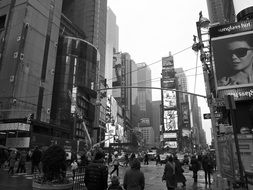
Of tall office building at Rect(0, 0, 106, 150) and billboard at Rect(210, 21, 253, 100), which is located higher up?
tall office building at Rect(0, 0, 106, 150)

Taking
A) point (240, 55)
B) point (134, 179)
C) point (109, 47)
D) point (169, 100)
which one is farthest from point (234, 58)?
point (109, 47)

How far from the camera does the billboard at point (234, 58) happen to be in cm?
1984

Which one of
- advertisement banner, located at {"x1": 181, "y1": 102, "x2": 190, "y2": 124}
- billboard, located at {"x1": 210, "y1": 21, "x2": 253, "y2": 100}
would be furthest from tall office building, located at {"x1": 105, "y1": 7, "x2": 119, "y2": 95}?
billboard, located at {"x1": 210, "y1": 21, "x2": 253, "y2": 100}

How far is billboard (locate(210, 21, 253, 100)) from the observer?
19839 millimetres

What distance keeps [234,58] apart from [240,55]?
51 centimetres

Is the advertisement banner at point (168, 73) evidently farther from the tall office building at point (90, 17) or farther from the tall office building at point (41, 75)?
the tall office building at point (41, 75)

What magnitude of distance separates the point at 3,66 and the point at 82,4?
59.6 m

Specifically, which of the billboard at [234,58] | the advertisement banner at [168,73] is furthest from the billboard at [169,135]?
the billboard at [234,58]

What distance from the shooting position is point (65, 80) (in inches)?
3105

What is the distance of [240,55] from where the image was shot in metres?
20.5

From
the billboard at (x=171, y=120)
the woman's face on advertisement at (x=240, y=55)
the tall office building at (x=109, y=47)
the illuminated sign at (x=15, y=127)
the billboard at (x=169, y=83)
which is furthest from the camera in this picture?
the billboard at (x=169, y=83)

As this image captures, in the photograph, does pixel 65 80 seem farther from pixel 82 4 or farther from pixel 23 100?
pixel 82 4

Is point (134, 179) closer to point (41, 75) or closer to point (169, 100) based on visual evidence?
point (41, 75)

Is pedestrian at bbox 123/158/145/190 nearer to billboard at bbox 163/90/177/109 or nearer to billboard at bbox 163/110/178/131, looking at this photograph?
billboard at bbox 163/90/177/109
